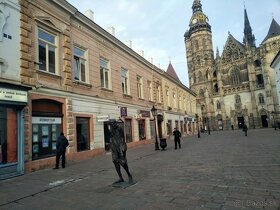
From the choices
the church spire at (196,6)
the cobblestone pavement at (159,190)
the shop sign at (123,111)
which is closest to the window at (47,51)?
the cobblestone pavement at (159,190)

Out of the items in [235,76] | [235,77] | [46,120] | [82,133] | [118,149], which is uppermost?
[235,76]

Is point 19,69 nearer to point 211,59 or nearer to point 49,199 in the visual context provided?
point 49,199

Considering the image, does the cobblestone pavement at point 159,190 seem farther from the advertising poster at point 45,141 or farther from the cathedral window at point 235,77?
the cathedral window at point 235,77

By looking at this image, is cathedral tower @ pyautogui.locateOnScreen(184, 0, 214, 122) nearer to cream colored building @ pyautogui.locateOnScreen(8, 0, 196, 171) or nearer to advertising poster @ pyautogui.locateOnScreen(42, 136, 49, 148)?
cream colored building @ pyautogui.locateOnScreen(8, 0, 196, 171)

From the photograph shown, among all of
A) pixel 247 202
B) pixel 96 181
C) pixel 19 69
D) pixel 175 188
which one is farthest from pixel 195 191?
pixel 19 69

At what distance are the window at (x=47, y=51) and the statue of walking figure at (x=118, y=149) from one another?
20.2ft

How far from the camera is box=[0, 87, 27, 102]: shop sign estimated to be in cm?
899

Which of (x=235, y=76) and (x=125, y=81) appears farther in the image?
(x=235, y=76)

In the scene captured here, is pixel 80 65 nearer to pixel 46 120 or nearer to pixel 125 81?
pixel 46 120

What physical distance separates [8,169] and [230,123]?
69286 millimetres

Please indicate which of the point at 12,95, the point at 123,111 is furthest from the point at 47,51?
the point at 123,111

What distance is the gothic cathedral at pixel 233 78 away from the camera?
6475cm

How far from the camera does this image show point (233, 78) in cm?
7338

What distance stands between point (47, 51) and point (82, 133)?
5025mm
